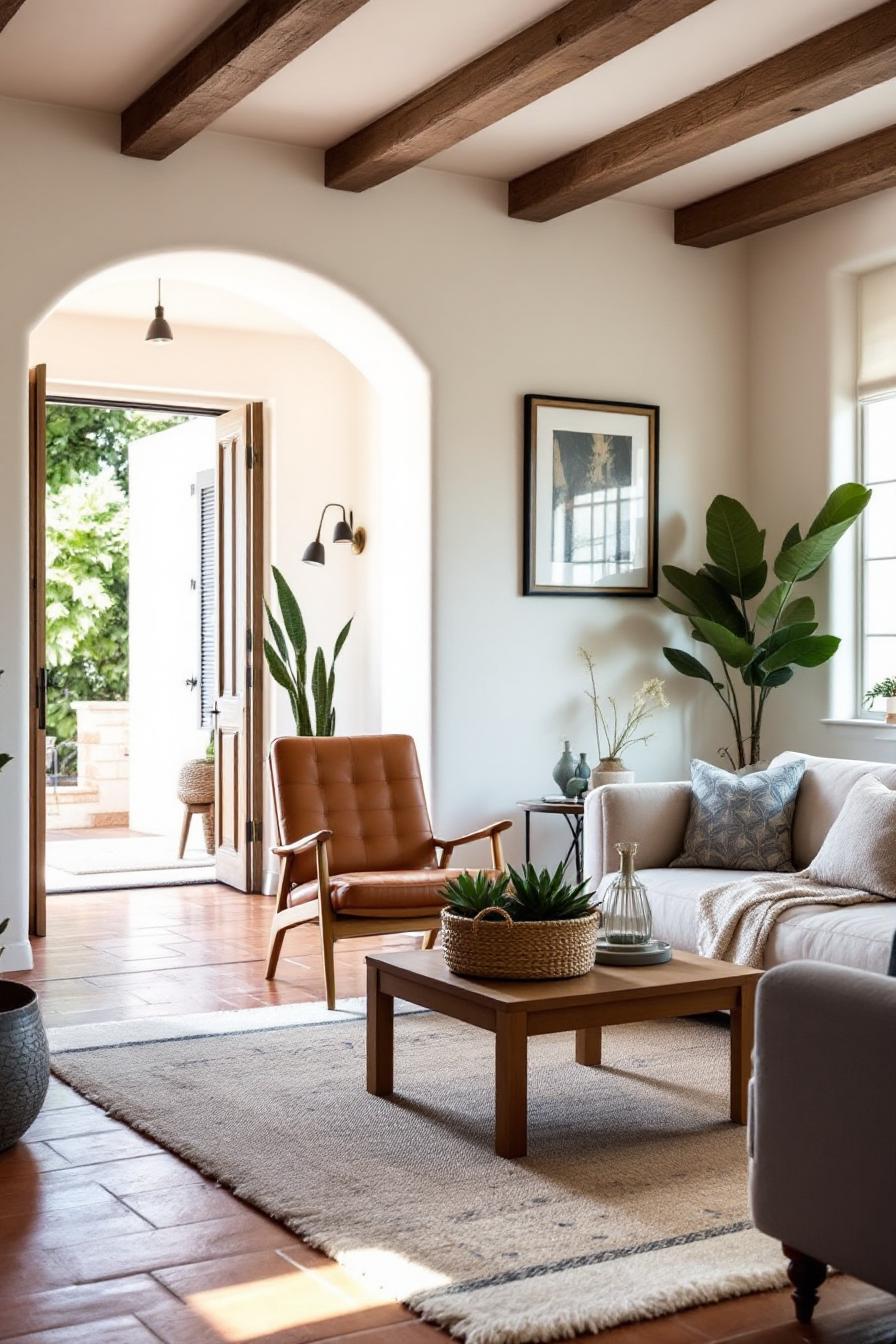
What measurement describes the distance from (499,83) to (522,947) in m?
2.84

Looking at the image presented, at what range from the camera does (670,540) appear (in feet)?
21.5

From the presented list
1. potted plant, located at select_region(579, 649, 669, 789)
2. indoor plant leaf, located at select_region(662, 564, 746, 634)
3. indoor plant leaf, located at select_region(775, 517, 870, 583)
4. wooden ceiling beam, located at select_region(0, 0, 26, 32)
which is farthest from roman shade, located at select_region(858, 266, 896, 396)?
wooden ceiling beam, located at select_region(0, 0, 26, 32)

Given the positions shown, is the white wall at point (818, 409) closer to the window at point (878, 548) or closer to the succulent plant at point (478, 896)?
the window at point (878, 548)

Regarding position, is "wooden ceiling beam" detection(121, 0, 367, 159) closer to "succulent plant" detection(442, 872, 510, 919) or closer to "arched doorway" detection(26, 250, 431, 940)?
"arched doorway" detection(26, 250, 431, 940)

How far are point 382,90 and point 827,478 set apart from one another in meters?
2.46

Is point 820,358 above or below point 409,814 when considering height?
above

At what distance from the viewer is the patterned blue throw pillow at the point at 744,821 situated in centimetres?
481

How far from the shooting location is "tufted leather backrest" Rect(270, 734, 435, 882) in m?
5.22

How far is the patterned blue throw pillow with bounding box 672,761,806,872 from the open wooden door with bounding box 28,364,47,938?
262 cm

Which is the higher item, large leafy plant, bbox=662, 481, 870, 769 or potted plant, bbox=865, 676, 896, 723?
large leafy plant, bbox=662, 481, 870, 769

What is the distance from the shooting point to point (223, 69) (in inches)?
181

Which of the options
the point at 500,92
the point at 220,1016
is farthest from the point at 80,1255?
the point at 500,92

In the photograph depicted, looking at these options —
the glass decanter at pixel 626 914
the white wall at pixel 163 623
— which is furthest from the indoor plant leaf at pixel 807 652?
the white wall at pixel 163 623

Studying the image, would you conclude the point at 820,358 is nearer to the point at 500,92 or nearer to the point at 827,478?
the point at 827,478
